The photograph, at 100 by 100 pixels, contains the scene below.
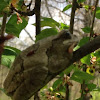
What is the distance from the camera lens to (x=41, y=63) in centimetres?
22

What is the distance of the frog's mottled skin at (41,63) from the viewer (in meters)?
0.23

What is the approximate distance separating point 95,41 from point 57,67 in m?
0.05

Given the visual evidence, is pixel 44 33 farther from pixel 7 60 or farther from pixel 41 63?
pixel 41 63

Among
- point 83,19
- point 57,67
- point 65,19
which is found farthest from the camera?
point 83,19

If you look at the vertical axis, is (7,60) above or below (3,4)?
below

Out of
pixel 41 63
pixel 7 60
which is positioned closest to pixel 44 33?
pixel 7 60

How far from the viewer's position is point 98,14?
0.54m

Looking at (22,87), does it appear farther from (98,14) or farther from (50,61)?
(98,14)

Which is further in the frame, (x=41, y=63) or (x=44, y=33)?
(x=44, y=33)

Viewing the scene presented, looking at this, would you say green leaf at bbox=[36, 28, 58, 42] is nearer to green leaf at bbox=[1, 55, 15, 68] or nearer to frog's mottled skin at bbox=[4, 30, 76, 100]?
green leaf at bbox=[1, 55, 15, 68]

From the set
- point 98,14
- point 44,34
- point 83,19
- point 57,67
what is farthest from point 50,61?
point 83,19

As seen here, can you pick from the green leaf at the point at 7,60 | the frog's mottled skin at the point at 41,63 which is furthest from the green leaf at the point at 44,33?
the frog's mottled skin at the point at 41,63

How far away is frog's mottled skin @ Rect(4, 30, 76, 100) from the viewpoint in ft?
0.74

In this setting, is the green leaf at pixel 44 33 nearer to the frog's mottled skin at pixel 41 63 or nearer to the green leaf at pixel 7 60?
the green leaf at pixel 7 60
